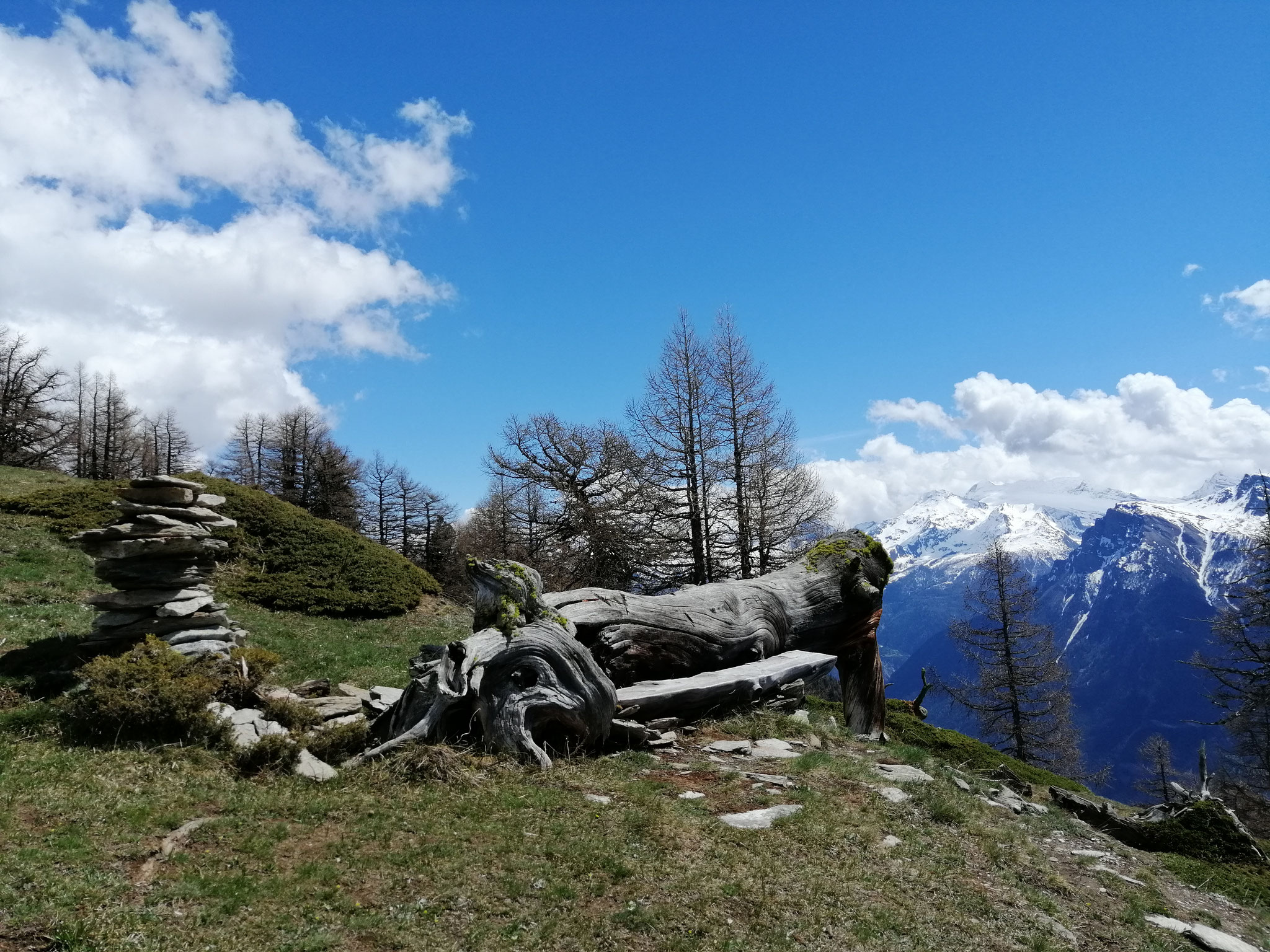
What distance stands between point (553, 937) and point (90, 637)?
33.9 ft

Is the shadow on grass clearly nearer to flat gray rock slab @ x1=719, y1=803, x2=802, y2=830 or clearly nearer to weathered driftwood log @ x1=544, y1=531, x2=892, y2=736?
weathered driftwood log @ x1=544, y1=531, x2=892, y2=736

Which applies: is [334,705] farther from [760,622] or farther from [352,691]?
[760,622]

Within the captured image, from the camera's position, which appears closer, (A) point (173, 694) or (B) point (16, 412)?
(A) point (173, 694)

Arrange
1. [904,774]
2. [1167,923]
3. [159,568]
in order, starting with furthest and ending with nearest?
[159,568] < [904,774] < [1167,923]

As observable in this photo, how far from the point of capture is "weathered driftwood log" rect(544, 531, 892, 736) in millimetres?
10945

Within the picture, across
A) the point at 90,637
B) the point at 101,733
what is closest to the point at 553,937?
the point at 101,733

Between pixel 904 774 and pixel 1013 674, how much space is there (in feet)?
91.7

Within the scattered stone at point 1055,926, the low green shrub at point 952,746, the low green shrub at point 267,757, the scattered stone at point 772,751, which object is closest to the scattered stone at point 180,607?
the low green shrub at point 267,757

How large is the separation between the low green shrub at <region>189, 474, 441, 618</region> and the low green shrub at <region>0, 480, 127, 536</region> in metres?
3.11

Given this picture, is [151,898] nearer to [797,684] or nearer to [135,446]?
[797,684]

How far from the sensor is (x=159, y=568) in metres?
11.6

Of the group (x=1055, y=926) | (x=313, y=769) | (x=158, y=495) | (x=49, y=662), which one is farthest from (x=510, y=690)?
(x=49, y=662)

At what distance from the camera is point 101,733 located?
315 inches

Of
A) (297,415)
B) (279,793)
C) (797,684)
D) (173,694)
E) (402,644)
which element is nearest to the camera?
(279,793)
